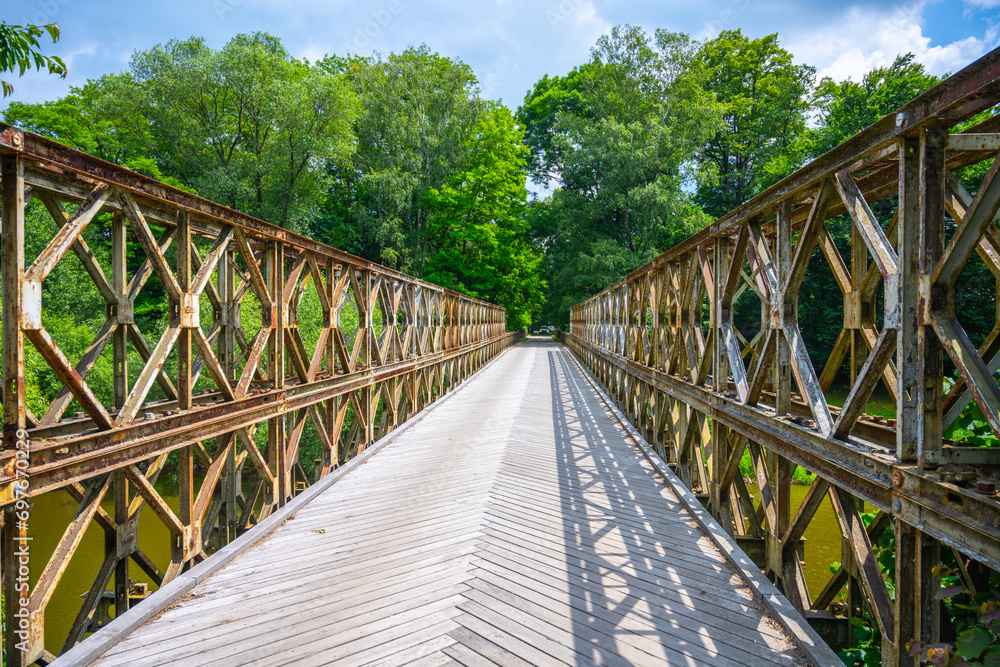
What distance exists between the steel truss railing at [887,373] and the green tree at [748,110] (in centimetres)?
3050

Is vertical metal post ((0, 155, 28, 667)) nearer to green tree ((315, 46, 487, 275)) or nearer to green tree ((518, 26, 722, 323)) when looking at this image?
green tree ((315, 46, 487, 275))

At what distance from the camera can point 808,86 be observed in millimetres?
33219

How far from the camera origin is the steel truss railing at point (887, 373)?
1858 millimetres

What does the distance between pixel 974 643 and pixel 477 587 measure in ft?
7.93

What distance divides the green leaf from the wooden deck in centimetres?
82

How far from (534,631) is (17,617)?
2.83 m

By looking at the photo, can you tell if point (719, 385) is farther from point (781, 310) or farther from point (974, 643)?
point (974, 643)

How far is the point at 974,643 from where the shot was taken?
182 cm

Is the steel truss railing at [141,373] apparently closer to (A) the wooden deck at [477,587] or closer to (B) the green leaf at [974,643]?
(A) the wooden deck at [477,587]

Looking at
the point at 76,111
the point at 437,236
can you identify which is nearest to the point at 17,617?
the point at 437,236

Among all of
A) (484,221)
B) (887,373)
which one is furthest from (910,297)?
(484,221)

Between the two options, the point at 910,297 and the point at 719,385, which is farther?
the point at 719,385

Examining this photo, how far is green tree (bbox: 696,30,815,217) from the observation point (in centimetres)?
3275

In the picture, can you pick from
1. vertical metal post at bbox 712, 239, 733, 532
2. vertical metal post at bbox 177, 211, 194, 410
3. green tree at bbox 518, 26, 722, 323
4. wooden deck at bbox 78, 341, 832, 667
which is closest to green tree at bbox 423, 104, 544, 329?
green tree at bbox 518, 26, 722, 323
